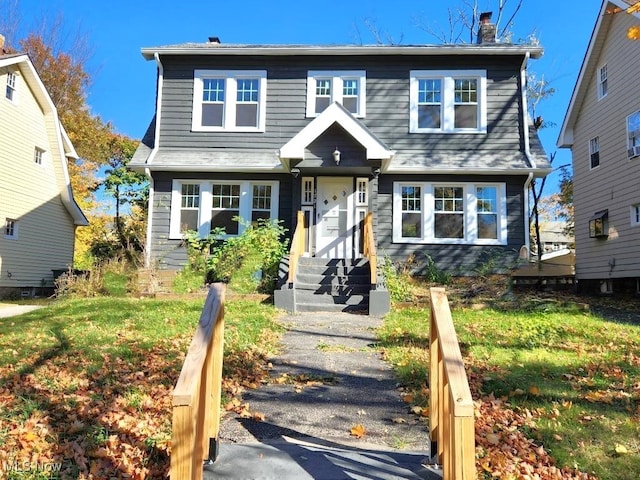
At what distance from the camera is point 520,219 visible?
1302 centimetres

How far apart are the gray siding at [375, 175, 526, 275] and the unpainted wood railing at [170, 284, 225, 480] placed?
33.4 ft

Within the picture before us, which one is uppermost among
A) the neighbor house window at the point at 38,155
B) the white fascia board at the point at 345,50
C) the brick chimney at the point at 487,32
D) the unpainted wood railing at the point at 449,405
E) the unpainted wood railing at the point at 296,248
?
the brick chimney at the point at 487,32

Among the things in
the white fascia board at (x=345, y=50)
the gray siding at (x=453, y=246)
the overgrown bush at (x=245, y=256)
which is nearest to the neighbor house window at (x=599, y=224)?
the gray siding at (x=453, y=246)

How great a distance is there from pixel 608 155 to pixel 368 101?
7.25 meters

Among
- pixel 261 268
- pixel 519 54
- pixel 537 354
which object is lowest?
pixel 537 354

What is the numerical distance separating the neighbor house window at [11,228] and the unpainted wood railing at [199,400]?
14542mm

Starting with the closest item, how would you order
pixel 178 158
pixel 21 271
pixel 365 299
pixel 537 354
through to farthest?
pixel 537 354, pixel 365 299, pixel 178 158, pixel 21 271

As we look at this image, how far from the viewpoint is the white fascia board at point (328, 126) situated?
1135cm

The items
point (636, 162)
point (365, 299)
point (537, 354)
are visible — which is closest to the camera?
point (537, 354)

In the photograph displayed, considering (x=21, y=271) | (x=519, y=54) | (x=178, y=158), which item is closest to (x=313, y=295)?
(x=178, y=158)

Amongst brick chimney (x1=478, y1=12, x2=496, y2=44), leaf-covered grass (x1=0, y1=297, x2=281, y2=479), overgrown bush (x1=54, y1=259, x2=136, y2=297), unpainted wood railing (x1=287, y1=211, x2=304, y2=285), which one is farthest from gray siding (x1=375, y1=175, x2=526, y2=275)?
overgrown bush (x1=54, y1=259, x2=136, y2=297)

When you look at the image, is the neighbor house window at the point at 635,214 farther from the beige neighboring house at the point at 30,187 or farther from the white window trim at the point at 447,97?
the beige neighboring house at the point at 30,187

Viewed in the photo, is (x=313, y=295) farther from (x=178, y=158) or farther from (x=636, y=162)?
(x=636, y=162)

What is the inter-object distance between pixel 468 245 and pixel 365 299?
452 cm
